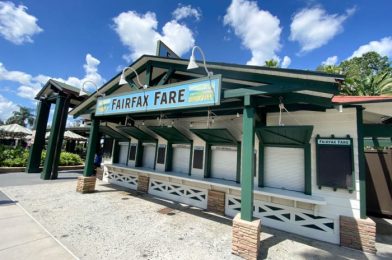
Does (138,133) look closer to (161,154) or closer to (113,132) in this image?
(161,154)

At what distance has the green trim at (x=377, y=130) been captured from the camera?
521 centimetres

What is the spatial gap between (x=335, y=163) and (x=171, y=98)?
4.90 m

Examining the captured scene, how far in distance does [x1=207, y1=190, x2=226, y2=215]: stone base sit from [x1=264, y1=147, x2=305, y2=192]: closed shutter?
1635 mm

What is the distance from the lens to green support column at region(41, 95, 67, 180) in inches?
455

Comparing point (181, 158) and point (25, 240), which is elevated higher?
point (181, 158)

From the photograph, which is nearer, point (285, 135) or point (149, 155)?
point (285, 135)


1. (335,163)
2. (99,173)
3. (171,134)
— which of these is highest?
(171,134)

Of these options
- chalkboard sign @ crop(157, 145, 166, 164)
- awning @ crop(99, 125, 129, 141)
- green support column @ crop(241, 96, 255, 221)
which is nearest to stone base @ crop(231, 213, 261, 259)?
green support column @ crop(241, 96, 255, 221)

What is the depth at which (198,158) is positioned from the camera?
8.26 m

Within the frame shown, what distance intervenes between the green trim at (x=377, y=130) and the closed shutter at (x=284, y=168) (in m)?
1.71

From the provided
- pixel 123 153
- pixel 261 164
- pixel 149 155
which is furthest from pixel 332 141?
pixel 123 153

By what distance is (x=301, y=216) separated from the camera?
225 inches

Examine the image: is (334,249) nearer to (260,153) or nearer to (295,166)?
(295,166)

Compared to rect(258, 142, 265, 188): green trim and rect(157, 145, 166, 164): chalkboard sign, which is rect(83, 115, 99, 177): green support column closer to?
rect(157, 145, 166, 164): chalkboard sign
